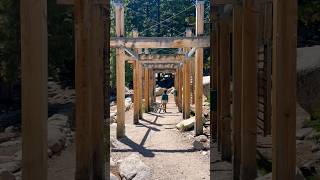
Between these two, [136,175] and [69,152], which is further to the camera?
[136,175]

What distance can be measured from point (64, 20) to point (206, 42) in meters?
5.34

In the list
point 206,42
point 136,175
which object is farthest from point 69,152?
point 206,42

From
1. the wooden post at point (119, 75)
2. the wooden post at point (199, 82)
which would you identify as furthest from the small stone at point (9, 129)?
the wooden post at point (199, 82)

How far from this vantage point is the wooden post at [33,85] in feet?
9.97

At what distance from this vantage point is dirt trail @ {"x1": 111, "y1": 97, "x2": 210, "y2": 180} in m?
8.81

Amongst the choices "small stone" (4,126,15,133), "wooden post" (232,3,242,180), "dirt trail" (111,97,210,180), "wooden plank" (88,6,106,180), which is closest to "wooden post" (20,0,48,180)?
"wooden plank" (88,6,106,180)

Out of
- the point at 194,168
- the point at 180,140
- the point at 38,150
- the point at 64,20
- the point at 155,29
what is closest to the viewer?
the point at 38,150

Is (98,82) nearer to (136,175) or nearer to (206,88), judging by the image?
(136,175)

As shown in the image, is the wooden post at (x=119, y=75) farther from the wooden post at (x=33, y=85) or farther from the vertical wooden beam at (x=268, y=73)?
the wooden post at (x=33, y=85)

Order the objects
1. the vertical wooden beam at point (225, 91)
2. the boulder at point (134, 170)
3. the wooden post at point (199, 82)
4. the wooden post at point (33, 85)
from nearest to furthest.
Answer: the wooden post at point (33, 85), the vertical wooden beam at point (225, 91), the boulder at point (134, 170), the wooden post at point (199, 82)

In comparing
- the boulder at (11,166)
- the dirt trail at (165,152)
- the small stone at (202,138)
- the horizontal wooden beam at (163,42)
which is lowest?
the dirt trail at (165,152)

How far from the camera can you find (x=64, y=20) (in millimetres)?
10172

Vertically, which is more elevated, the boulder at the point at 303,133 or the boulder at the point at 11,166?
the boulder at the point at 303,133

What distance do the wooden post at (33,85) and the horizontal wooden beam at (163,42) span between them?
10.9m
